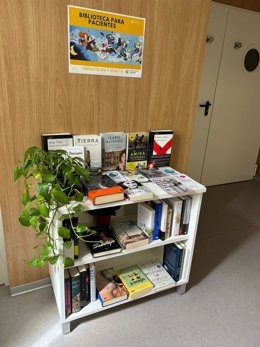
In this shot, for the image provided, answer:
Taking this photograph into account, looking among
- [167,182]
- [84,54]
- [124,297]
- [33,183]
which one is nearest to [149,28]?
[84,54]

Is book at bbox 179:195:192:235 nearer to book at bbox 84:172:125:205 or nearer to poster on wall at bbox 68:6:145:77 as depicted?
book at bbox 84:172:125:205

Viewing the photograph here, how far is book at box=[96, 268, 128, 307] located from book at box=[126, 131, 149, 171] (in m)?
0.66

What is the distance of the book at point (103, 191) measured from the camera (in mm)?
1233

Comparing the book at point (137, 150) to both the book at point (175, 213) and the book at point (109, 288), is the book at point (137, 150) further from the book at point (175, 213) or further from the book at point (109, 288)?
the book at point (109, 288)

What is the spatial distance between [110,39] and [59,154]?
687 millimetres

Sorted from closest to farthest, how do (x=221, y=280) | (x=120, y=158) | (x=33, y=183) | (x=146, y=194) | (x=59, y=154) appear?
(x=59, y=154), (x=146, y=194), (x=33, y=183), (x=120, y=158), (x=221, y=280)

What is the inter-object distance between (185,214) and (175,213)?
8 cm

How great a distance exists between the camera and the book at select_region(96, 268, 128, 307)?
4.80ft

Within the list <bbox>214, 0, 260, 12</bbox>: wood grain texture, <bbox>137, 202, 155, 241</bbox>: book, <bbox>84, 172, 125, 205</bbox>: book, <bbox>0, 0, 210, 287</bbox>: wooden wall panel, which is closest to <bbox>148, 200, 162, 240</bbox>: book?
<bbox>137, 202, 155, 241</bbox>: book

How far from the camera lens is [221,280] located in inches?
73.7

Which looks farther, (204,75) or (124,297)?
(204,75)

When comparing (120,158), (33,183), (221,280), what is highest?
(120,158)

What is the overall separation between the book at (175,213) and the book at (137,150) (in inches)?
11.7

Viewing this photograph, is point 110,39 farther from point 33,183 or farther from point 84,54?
point 33,183
